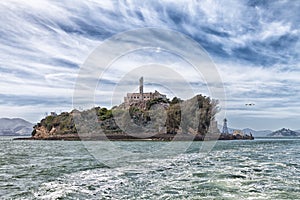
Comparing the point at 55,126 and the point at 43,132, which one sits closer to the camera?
the point at 55,126

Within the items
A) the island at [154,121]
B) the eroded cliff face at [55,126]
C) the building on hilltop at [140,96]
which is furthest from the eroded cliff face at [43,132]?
the building on hilltop at [140,96]

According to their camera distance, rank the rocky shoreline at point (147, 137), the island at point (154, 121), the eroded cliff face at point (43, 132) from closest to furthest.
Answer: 1. the rocky shoreline at point (147, 137)
2. the island at point (154, 121)
3. the eroded cliff face at point (43, 132)

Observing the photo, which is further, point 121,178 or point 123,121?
point 123,121

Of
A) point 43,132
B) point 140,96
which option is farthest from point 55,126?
point 140,96

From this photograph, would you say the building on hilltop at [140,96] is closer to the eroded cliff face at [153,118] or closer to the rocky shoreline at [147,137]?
the eroded cliff face at [153,118]

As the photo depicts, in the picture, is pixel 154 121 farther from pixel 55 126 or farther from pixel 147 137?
pixel 55 126

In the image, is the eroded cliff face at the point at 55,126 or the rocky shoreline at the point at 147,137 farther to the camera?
the eroded cliff face at the point at 55,126

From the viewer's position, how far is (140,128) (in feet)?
361

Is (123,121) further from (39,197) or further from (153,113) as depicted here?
(39,197)

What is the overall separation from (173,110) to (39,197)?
96.7 m

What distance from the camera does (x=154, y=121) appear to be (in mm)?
111938

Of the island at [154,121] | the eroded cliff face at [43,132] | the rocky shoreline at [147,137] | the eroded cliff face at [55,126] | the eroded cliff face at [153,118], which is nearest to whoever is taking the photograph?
the rocky shoreline at [147,137]

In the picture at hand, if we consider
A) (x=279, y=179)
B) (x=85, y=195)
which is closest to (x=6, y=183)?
(x=85, y=195)

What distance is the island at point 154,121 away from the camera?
326ft
